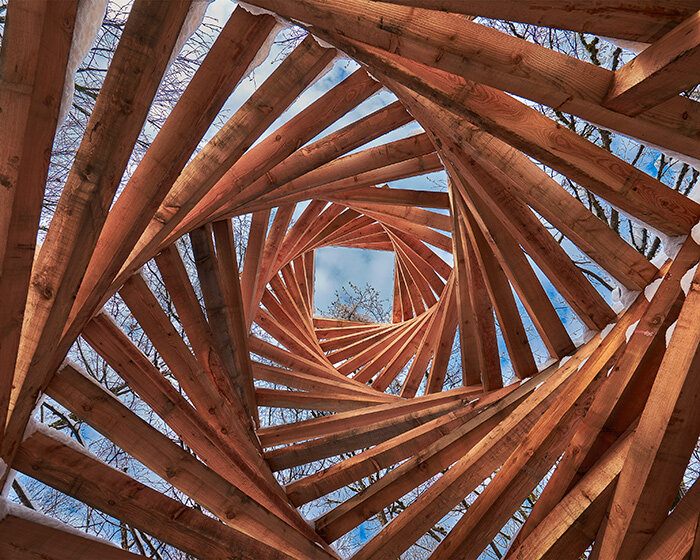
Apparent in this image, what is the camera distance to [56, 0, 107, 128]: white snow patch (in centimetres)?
195

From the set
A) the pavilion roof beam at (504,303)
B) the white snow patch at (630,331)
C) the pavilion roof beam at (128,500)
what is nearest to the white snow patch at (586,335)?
the pavilion roof beam at (504,303)

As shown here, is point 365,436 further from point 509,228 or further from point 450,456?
point 509,228

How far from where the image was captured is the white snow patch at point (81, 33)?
195 cm

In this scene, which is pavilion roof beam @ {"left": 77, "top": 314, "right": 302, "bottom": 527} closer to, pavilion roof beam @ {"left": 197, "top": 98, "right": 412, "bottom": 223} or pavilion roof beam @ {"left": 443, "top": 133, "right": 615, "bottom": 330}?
pavilion roof beam @ {"left": 197, "top": 98, "right": 412, "bottom": 223}

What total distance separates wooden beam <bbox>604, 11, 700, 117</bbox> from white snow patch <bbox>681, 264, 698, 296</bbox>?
979 millimetres

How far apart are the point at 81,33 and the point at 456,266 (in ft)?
12.9

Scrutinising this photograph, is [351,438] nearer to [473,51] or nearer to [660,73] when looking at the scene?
[473,51]

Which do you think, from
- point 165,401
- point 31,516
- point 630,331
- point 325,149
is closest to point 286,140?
point 325,149

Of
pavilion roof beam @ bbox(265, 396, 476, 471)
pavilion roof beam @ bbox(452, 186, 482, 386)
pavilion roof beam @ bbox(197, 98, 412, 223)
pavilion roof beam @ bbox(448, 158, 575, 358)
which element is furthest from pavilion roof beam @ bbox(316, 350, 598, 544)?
pavilion roof beam @ bbox(197, 98, 412, 223)

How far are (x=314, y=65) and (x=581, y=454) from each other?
2.64 metres

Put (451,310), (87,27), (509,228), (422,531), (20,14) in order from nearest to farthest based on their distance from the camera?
(20,14) → (87,27) → (422,531) → (509,228) → (451,310)

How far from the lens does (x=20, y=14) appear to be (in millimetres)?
1810

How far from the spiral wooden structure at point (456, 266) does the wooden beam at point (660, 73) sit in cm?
1

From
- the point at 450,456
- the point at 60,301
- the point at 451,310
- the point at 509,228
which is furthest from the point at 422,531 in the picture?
the point at 451,310
